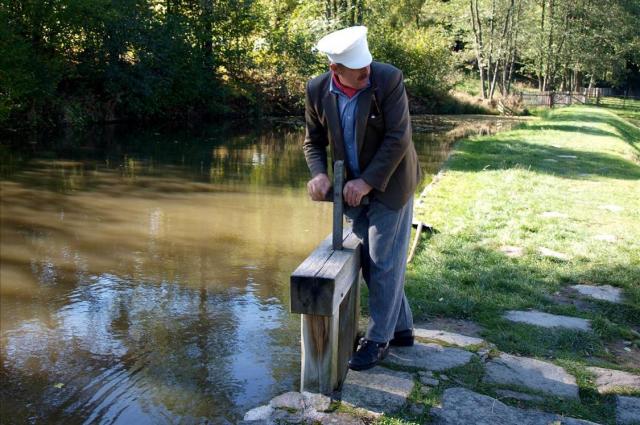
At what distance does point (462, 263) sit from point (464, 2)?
36.7 metres

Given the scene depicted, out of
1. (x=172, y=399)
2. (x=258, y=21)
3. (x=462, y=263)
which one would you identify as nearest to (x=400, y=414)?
(x=172, y=399)

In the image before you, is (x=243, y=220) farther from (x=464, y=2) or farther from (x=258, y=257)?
(x=464, y=2)

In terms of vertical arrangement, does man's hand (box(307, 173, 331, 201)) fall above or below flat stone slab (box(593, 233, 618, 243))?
above

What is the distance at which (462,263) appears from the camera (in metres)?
6.24

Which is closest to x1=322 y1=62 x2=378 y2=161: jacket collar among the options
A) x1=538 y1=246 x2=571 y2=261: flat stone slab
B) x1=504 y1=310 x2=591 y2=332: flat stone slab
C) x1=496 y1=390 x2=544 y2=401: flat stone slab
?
x1=496 y1=390 x2=544 y2=401: flat stone slab

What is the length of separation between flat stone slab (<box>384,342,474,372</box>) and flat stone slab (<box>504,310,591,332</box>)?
3.02ft

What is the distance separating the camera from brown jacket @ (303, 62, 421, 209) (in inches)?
134

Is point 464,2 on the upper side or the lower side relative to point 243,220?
upper

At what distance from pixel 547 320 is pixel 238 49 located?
87.5 ft

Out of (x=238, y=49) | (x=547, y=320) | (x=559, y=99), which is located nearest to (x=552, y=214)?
(x=547, y=320)

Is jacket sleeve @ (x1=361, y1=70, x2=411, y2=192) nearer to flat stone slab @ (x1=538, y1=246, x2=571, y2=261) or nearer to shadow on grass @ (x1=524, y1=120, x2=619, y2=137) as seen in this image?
flat stone slab @ (x1=538, y1=246, x2=571, y2=261)

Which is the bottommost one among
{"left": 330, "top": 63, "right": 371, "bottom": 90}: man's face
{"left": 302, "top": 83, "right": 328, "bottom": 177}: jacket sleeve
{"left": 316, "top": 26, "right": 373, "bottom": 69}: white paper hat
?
{"left": 302, "top": 83, "right": 328, "bottom": 177}: jacket sleeve

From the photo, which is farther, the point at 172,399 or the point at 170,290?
the point at 170,290

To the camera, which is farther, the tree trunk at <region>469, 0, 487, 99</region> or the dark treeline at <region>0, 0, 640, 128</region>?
the tree trunk at <region>469, 0, 487, 99</region>
